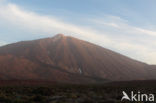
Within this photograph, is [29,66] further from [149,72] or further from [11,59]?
[149,72]

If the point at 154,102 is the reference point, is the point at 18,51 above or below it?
above

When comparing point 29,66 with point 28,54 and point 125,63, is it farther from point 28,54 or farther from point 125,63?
point 125,63

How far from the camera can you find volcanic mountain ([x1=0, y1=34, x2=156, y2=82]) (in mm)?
76500

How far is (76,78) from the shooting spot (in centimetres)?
7581

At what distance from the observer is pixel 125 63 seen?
355ft

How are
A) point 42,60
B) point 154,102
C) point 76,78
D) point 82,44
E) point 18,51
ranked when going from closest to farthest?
point 154,102, point 76,78, point 42,60, point 18,51, point 82,44

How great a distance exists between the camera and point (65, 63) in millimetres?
93500

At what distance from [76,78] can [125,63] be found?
39512 mm

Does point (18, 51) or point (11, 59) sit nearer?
point (11, 59)

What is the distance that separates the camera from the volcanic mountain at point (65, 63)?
76500 millimetres

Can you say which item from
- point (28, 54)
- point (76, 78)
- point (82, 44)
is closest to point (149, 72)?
point (82, 44)

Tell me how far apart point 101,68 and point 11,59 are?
1395 inches

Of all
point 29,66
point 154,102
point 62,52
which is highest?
point 62,52

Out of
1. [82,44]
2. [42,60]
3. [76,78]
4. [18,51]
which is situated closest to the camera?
[76,78]
